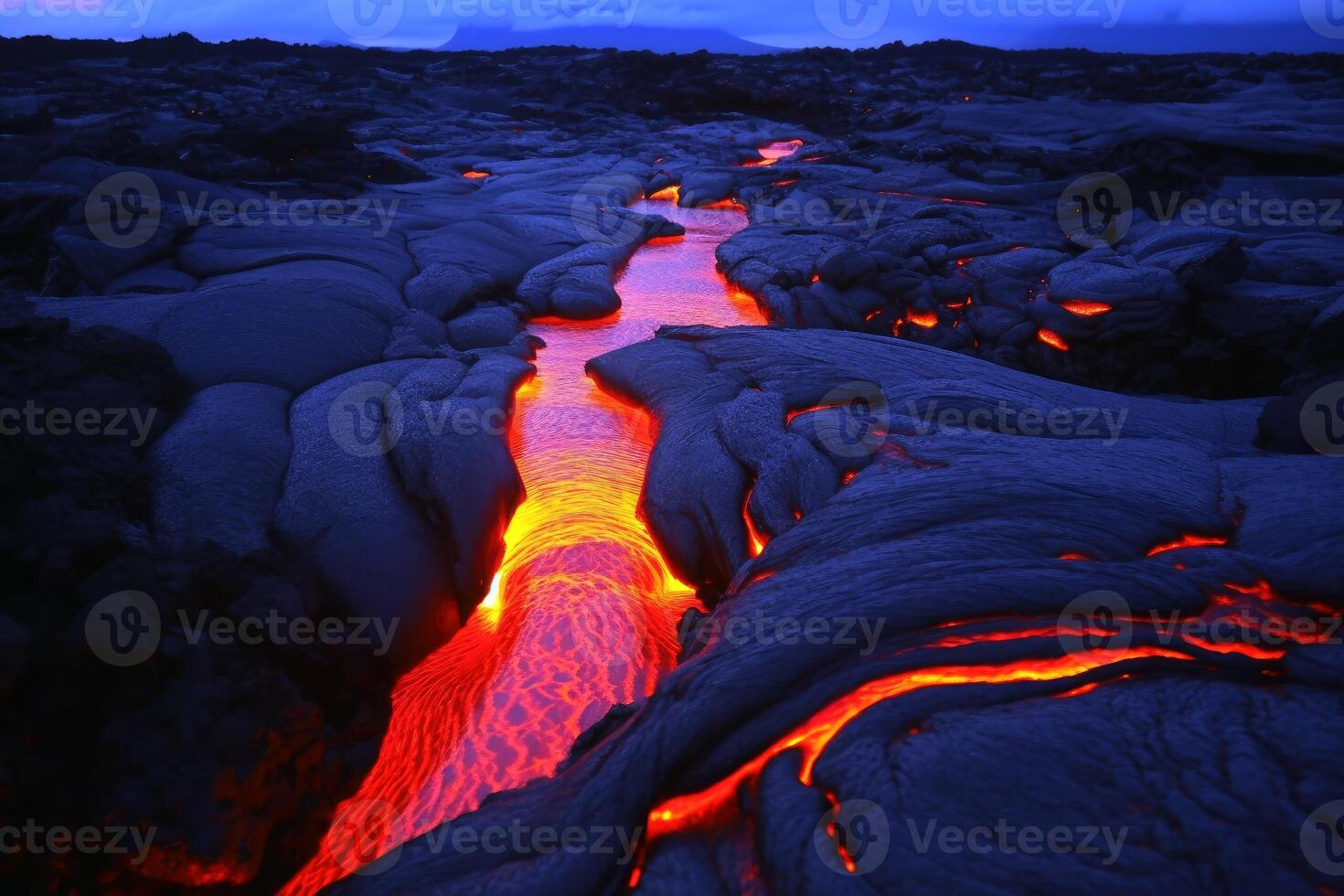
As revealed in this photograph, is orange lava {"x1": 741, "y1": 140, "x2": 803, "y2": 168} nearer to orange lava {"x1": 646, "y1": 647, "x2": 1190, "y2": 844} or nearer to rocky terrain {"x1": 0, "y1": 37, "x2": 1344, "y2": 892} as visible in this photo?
rocky terrain {"x1": 0, "y1": 37, "x2": 1344, "y2": 892}

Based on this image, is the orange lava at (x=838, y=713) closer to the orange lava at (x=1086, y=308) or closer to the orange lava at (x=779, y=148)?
the orange lava at (x=1086, y=308)

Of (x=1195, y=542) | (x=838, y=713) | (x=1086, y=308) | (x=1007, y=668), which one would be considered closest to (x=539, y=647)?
(x=838, y=713)

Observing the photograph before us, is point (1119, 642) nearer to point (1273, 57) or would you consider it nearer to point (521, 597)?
point (521, 597)

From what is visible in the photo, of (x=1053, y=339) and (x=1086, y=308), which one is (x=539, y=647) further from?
(x=1086, y=308)

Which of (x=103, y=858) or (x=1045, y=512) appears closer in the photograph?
(x=103, y=858)

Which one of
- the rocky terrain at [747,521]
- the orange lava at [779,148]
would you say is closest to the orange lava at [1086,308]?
the rocky terrain at [747,521]

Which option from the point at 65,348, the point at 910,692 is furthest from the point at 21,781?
the point at 910,692
